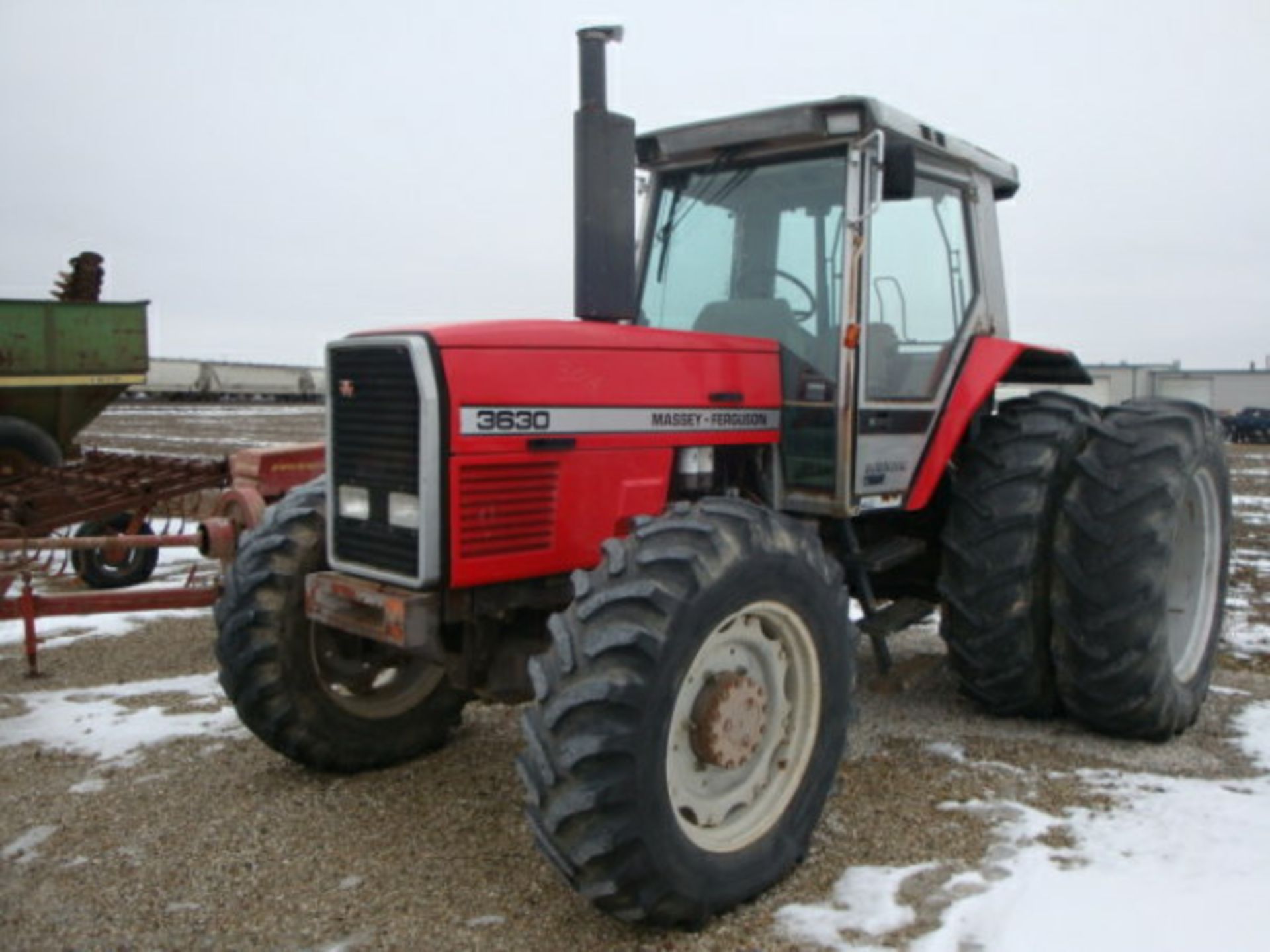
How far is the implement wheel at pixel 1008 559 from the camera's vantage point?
456cm

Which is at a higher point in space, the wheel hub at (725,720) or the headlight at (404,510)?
the headlight at (404,510)

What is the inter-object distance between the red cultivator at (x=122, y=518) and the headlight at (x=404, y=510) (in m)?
2.57

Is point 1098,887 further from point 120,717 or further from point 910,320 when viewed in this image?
point 120,717

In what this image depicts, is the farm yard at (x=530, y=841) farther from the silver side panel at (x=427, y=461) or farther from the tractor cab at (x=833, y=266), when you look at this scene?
the tractor cab at (x=833, y=266)

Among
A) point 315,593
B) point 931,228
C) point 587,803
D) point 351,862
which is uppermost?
point 931,228

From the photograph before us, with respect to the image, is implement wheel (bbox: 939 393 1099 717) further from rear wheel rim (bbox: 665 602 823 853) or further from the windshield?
rear wheel rim (bbox: 665 602 823 853)

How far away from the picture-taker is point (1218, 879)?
132 inches

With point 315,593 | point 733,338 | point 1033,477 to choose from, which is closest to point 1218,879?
point 1033,477

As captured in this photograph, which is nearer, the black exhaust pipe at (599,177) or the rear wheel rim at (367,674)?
the black exhaust pipe at (599,177)

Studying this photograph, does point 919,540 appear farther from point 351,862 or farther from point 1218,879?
point 351,862

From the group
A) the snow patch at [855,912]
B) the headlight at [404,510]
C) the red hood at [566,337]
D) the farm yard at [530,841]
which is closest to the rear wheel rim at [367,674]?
the farm yard at [530,841]

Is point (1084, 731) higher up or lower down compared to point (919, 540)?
lower down

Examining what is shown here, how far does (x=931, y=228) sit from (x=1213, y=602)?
2316 mm

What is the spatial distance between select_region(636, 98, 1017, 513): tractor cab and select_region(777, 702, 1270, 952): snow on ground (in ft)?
4.62
